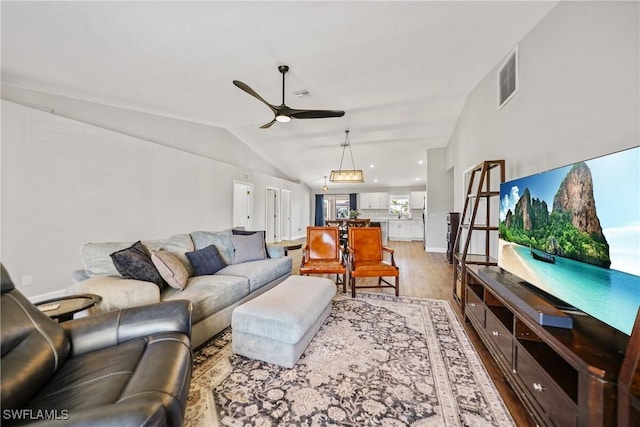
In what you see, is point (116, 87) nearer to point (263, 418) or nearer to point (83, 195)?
point (83, 195)

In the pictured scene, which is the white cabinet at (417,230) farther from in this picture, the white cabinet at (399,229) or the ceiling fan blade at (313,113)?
the ceiling fan blade at (313,113)

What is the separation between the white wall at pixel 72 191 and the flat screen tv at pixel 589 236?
5.08 meters

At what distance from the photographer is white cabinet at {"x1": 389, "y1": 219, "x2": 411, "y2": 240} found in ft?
31.8

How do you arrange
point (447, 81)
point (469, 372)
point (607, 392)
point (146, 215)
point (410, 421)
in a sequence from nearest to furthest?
point (607, 392)
point (410, 421)
point (469, 372)
point (447, 81)
point (146, 215)

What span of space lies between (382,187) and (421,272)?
6656 mm

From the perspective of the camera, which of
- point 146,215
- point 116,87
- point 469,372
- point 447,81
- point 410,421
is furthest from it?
point 146,215

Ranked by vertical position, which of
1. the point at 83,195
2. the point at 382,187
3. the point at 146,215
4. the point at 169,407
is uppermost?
the point at 382,187

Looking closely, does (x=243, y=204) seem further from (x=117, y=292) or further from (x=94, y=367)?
(x=94, y=367)

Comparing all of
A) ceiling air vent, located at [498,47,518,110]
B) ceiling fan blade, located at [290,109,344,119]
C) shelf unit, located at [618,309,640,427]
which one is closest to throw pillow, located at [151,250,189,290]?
ceiling fan blade, located at [290,109,344,119]

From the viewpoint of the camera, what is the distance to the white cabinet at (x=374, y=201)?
35.5ft

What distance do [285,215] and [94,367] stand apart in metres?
8.40

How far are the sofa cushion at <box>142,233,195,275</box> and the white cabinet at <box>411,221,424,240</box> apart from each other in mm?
8320

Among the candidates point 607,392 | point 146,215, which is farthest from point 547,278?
point 146,215

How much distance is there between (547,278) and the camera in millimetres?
1569
